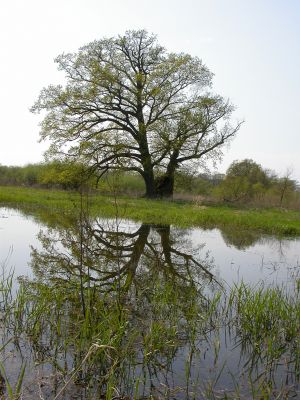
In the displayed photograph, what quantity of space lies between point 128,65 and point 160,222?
19.1 meters

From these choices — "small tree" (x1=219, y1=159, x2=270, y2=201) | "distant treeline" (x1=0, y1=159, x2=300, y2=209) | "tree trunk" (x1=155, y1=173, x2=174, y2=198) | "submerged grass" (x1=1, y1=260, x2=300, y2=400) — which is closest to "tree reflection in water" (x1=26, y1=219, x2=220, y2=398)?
"submerged grass" (x1=1, y1=260, x2=300, y2=400)

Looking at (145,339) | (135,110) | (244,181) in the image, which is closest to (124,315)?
(145,339)

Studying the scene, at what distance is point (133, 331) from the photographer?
4.88 metres

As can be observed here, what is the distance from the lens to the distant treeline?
3055cm

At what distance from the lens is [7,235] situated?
11430 millimetres

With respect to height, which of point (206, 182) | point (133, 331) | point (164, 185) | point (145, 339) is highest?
point (206, 182)

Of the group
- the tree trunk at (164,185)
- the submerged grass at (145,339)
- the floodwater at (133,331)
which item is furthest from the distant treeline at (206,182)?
the submerged grass at (145,339)

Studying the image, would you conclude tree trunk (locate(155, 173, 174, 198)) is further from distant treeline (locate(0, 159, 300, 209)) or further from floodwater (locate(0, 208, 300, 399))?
floodwater (locate(0, 208, 300, 399))

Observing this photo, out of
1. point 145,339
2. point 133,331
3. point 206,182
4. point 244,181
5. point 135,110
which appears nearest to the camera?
point 145,339

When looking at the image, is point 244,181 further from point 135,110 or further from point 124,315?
point 124,315

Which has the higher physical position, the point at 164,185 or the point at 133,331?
the point at 164,185

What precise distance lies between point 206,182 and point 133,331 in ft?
153

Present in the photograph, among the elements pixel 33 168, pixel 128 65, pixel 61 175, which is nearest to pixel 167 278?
pixel 61 175

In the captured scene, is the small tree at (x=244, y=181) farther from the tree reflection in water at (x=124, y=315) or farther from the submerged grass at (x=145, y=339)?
the submerged grass at (x=145, y=339)
